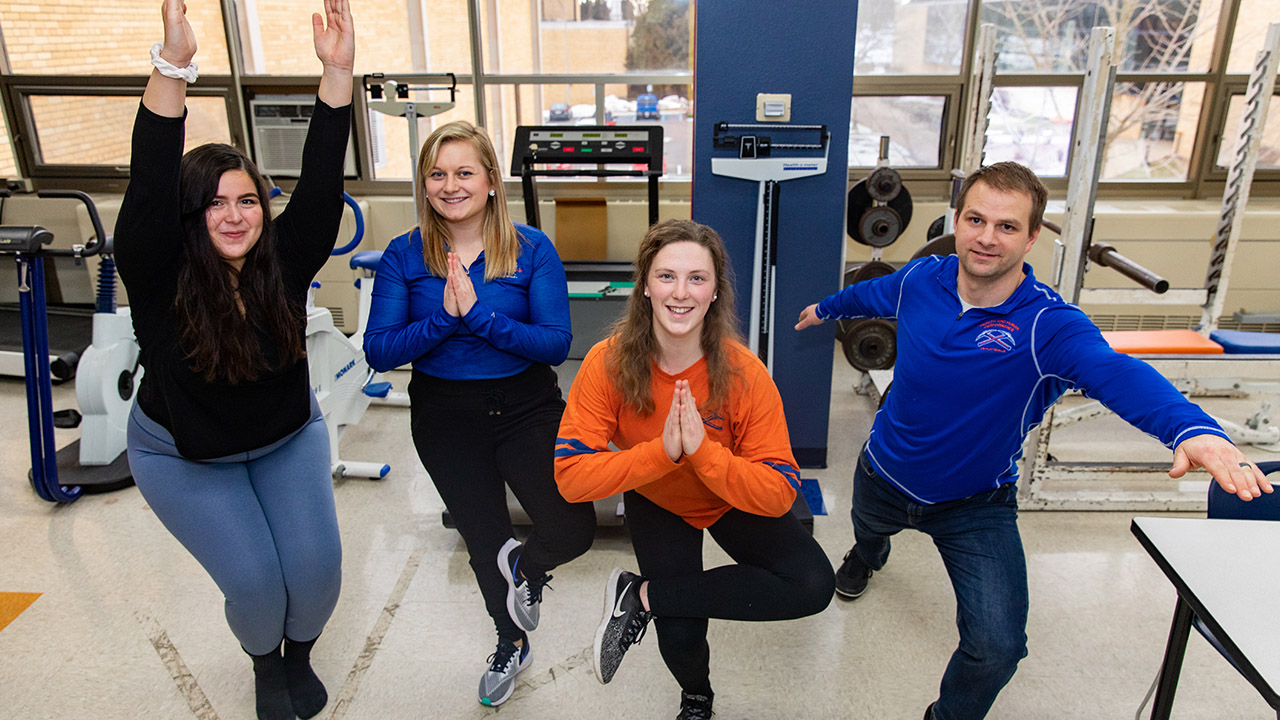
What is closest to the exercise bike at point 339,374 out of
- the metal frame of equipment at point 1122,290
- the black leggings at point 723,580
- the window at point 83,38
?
the black leggings at point 723,580

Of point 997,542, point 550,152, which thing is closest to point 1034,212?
point 997,542

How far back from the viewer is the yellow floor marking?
8.17 ft

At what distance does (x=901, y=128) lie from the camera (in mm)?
4984

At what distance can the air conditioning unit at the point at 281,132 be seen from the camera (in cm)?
502

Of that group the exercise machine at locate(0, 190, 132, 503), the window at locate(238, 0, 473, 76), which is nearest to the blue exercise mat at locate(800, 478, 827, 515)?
the exercise machine at locate(0, 190, 132, 503)

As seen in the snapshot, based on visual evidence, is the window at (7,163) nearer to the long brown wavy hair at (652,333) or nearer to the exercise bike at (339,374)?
the exercise bike at (339,374)

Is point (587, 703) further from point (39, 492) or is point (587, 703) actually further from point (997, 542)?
point (39, 492)

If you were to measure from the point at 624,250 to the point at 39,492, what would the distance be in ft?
10.2

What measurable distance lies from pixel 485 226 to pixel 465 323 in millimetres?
303

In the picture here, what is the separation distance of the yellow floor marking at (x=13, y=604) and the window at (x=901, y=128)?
463 cm

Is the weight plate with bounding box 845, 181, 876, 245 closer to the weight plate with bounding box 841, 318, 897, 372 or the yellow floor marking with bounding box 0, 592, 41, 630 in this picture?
the weight plate with bounding box 841, 318, 897, 372

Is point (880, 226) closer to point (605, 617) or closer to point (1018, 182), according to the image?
point (1018, 182)

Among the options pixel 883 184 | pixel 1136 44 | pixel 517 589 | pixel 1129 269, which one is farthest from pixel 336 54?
pixel 1136 44

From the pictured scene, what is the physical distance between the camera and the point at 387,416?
408 centimetres
